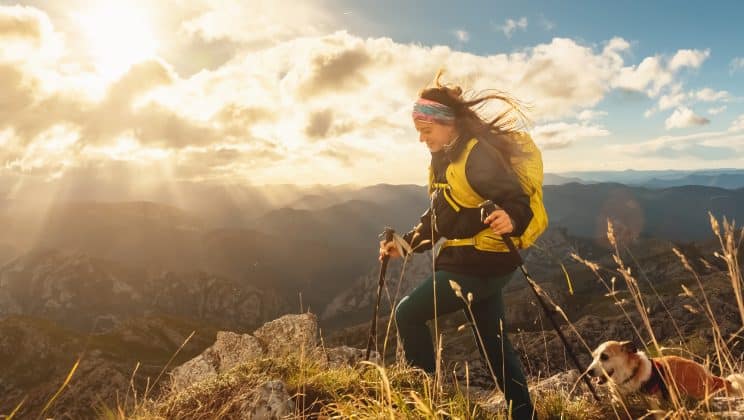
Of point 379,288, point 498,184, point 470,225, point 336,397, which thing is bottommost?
point 336,397

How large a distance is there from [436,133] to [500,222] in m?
1.26

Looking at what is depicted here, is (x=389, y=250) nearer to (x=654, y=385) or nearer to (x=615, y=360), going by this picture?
(x=615, y=360)

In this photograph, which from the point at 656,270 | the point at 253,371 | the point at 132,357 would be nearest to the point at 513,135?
the point at 253,371

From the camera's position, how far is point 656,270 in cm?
18138

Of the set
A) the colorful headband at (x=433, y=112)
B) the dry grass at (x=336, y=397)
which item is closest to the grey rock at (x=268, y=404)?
the dry grass at (x=336, y=397)

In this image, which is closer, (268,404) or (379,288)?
(268,404)

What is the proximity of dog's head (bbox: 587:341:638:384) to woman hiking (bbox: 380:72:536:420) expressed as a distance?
3.82 feet

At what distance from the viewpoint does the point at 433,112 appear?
14.5ft

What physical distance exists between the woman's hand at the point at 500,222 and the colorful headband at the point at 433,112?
3.99 feet

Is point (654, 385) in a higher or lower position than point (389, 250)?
lower

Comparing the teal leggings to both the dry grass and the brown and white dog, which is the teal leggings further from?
the brown and white dog

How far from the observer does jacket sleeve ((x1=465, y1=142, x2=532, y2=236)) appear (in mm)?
3805

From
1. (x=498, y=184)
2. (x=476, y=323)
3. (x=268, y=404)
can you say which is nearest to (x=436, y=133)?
(x=498, y=184)

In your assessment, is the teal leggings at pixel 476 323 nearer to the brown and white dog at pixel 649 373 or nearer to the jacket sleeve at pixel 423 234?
the jacket sleeve at pixel 423 234
